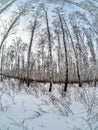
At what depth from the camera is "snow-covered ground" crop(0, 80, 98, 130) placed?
8.40ft

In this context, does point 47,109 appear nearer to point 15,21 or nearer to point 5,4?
point 15,21

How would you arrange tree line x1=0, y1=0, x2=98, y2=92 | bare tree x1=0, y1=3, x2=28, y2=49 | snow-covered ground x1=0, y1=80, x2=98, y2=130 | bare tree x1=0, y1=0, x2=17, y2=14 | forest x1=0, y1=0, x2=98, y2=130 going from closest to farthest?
snow-covered ground x1=0, y1=80, x2=98, y2=130 < forest x1=0, y1=0, x2=98, y2=130 < tree line x1=0, y1=0, x2=98, y2=92 < bare tree x1=0, y1=3, x2=28, y2=49 < bare tree x1=0, y1=0, x2=17, y2=14

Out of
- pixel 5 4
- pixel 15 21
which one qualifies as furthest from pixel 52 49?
pixel 5 4

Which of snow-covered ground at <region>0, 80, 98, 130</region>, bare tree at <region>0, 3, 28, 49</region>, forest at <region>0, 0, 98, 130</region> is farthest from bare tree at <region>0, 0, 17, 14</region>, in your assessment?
snow-covered ground at <region>0, 80, 98, 130</region>

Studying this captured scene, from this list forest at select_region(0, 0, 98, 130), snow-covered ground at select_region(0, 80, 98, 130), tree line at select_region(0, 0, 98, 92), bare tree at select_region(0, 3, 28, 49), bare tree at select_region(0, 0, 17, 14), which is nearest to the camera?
snow-covered ground at select_region(0, 80, 98, 130)

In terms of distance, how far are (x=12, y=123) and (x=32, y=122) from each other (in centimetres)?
29

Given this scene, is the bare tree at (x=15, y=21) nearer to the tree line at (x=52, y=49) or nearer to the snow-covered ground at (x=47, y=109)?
the tree line at (x=52, y=49)

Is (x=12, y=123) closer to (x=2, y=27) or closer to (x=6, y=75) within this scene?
(x=6, y=75)

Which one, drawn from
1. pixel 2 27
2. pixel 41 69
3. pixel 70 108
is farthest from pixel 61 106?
pixel 2 27

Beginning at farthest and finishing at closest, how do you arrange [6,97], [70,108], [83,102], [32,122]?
[6,97] → [83,102] → [70,108] → [32,122]

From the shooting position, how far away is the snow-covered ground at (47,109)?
8.40ft

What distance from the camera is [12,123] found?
8.66 feet

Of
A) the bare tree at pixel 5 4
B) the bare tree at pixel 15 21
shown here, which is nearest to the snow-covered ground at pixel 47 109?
the bare tree at pixel 15 21

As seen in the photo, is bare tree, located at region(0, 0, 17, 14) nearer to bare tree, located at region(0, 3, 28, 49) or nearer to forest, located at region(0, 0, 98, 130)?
forest, located at region(0, 0, 98, 130)
